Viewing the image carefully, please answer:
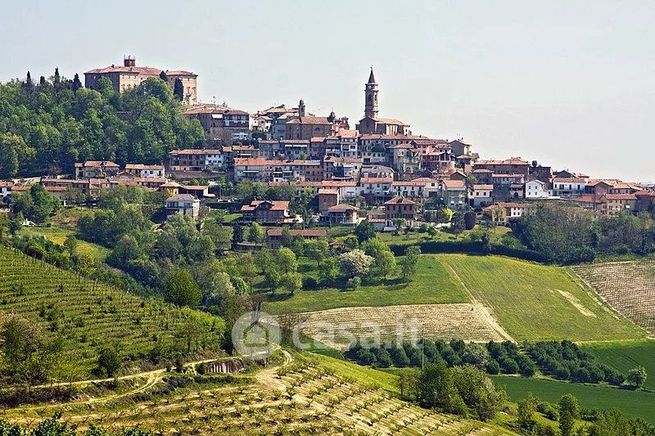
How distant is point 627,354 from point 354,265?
17844 millimetres

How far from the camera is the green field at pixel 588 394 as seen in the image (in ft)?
193

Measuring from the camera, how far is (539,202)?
3898 inches

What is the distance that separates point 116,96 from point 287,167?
18.2 meters

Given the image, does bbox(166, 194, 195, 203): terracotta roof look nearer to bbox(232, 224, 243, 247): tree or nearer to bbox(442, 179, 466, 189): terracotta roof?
bbox(232, 224, 243, 247): tree

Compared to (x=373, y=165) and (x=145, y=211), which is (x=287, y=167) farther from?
(x=145, y=211)

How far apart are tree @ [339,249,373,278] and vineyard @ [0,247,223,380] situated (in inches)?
1071

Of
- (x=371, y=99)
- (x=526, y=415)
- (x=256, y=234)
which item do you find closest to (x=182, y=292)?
(x=526, y=415)

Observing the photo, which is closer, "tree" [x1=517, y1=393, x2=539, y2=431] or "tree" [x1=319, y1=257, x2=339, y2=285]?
"tree" [x1=517, y1=393, x2=539, y2=431]

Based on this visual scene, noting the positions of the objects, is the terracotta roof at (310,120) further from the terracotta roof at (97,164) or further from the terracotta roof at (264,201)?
the terracotta roof at (264,201)

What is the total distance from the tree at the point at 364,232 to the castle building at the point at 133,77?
1397 inches

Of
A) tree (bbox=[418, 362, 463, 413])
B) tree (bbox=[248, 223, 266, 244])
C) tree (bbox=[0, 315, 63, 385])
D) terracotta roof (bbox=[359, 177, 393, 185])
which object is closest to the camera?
tree (bbox=[0, 315, 63, 385])

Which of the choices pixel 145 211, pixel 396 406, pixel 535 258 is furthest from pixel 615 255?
pixel 396 406

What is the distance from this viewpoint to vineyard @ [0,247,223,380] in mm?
43438

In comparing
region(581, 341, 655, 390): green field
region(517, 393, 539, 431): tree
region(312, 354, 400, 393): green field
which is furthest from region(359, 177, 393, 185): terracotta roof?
region(517, 393, 539, 431): tree
